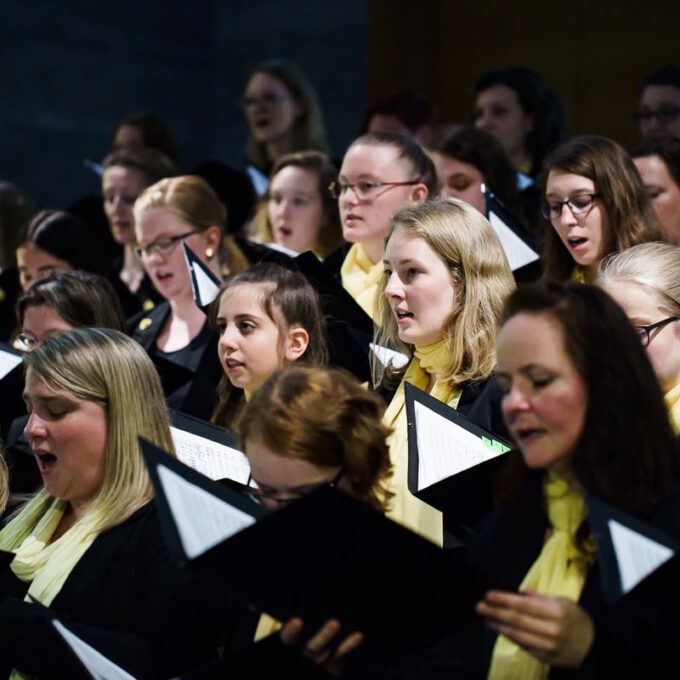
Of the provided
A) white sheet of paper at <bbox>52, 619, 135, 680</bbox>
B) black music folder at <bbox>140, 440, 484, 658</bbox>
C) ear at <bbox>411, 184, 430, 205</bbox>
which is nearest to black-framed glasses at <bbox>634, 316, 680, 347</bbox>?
black music folder at <bbox>140, 440, 484, 658</bbox>

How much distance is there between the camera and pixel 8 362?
3.88 meters

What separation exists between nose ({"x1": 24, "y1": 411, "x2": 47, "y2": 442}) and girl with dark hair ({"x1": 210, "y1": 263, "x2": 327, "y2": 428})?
82 centimetres

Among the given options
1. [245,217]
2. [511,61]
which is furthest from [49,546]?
[511,61]

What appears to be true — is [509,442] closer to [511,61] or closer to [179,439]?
[179,439]

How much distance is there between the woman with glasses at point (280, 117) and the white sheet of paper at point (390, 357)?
2574 mm

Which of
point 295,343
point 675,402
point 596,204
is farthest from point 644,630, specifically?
point 596,204

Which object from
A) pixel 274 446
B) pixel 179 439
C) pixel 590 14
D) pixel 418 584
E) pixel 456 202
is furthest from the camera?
pixel 590 14

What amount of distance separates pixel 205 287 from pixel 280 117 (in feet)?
6.78

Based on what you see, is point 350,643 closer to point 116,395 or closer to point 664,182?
point 116,395

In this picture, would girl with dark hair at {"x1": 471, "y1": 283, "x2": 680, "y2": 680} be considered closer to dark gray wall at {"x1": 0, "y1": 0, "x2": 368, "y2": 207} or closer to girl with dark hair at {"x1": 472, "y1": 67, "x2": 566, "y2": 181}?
girl with dark hair at {"x1": 472, "y1": 67, "x2": 566, "y2": 181}

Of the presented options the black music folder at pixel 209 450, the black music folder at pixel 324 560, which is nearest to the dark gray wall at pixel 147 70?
the black music folder at pixel 209 450

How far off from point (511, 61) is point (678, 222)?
292 cm

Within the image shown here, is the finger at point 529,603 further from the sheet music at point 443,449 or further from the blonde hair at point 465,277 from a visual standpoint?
the blonde hair at point 465,277

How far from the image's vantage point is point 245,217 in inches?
241
